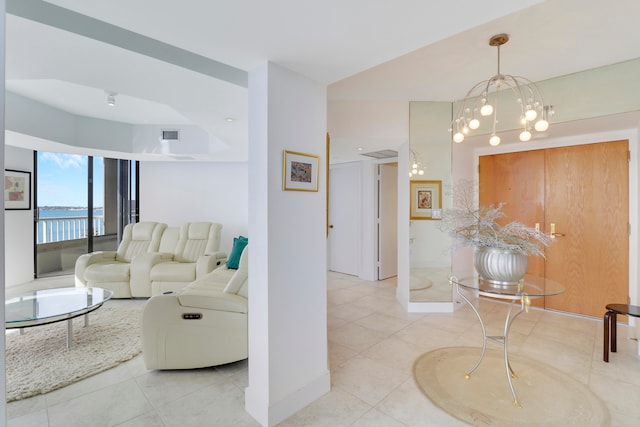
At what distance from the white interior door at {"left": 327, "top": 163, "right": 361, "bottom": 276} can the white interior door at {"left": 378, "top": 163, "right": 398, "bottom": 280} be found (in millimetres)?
432

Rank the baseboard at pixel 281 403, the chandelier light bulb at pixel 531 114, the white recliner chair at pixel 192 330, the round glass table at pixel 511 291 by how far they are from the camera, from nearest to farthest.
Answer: the baseboard at pixel 281 403, the round glass table at pixel 511 291, the chandelier light bulb at pixel 531 114, the white recliner chair at pixel 192 330

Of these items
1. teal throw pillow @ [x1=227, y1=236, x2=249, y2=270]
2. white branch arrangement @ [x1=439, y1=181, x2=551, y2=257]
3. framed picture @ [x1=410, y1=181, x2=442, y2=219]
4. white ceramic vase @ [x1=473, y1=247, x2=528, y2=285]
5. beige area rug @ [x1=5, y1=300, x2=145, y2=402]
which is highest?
framed picture @ [x1=410, y1=181, x2=442, y2=219]

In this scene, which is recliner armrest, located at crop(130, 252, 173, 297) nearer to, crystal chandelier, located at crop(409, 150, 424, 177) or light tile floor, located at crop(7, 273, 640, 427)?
light tile floor, located at crop(7, 273, 640, 427)

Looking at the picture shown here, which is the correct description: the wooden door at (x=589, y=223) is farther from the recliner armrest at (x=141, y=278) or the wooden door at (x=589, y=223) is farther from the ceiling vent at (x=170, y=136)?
the ceiling vent at (x=170, y=136)

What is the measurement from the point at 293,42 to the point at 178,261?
408cm

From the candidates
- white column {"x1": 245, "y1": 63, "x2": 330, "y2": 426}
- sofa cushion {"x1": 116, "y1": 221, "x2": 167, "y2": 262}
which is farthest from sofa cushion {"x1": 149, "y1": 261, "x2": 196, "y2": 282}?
white column {"x1": 245, "y1": 63, "x2": 330, "y2": 426}

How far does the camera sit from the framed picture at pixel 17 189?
4.81 metres

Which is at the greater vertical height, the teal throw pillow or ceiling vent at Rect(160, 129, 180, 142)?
ceiling vent at Rect(160, 129, 180, 142)

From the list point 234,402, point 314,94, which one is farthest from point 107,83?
point 234,402

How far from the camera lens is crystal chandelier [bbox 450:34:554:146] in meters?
2.19

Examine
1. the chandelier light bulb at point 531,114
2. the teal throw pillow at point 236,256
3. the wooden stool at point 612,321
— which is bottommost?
the wooden stool at point 612,321

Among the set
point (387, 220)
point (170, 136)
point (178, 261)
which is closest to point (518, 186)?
point (387, 220)

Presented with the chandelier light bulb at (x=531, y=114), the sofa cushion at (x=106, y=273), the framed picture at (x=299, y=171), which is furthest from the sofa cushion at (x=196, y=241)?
the chandelier light bulb at (x=531, y=114)

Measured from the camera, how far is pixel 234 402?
2006mm
